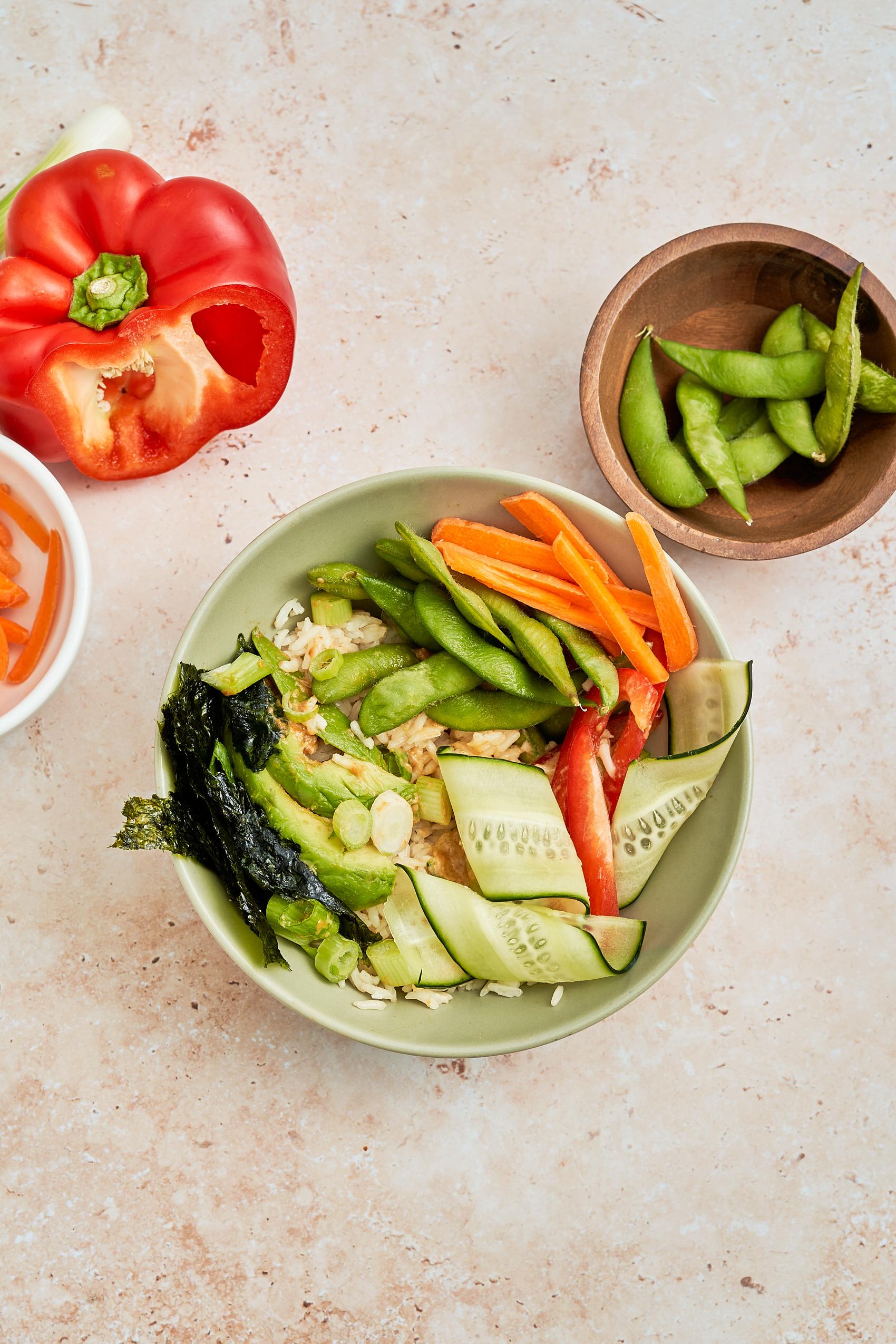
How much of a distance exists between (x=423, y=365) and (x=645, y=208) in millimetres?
703

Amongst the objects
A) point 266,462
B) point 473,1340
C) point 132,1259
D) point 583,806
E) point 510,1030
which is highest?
point 266,462

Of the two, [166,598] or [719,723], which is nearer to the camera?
[719,723]

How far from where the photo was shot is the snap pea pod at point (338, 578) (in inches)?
80.5

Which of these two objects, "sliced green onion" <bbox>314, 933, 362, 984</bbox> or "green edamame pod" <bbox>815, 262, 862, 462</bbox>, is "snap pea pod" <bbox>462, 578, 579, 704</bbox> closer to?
"sliced green onion" <bbox>314, 933, 362, 984</bbox>

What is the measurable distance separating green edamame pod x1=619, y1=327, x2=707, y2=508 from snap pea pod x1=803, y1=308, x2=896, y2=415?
1.29 feet

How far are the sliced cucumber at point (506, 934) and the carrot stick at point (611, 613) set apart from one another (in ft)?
1.76

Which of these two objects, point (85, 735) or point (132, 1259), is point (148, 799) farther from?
point (132, 1259)

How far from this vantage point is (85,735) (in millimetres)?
2330

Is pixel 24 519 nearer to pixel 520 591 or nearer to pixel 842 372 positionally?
pixel 520 591

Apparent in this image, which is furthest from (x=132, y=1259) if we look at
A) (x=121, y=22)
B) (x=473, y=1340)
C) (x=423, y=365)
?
(x=121, y=22)

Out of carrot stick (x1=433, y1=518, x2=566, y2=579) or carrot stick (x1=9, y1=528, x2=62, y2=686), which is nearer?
carrot stick (x1=433, y1=518, x2=566, y2=579)

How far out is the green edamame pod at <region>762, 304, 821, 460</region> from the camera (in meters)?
2.22

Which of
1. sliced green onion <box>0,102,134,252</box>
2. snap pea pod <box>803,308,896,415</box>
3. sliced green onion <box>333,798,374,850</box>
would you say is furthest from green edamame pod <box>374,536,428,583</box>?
sliced green onion <box>0,102,134,252</box>

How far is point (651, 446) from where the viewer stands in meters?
2.20
